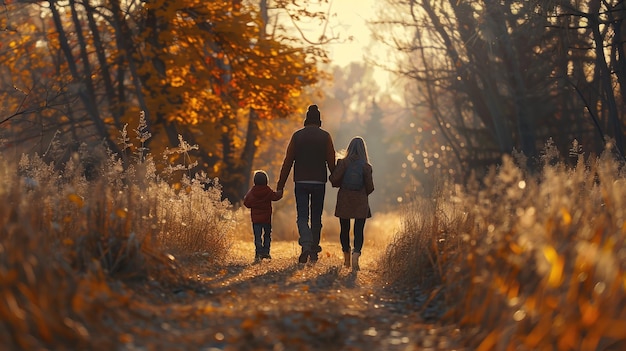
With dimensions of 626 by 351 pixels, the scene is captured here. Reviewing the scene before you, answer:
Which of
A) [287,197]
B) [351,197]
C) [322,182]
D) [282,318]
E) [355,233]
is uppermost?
[322,182]

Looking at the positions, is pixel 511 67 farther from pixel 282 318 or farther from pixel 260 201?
pixel 282 318

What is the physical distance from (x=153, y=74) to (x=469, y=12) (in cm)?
782

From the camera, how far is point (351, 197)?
404 inches

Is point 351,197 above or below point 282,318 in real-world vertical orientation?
above

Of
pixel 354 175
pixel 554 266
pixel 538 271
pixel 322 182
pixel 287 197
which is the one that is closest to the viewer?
pixel 554 266

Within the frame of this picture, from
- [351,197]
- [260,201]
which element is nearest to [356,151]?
[351,197]

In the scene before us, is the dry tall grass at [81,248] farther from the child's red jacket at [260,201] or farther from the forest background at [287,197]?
the child's red jacket at [260,201]

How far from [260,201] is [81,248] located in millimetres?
5202

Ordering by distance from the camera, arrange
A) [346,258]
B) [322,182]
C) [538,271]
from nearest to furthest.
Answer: [538,271], [346,258], [322,182]

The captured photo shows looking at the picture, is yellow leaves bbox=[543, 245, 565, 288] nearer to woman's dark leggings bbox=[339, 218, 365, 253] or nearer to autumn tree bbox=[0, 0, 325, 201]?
woman's dark leggings bbox=[339, 218, 365, 253]

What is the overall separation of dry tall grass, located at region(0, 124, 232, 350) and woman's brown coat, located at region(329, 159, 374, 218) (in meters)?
1.75

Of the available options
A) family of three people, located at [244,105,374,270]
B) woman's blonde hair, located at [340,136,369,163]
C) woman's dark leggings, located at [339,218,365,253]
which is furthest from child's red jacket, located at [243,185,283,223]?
woman's blonde hair, located at [340,136,369,163]

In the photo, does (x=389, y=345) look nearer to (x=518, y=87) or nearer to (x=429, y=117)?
(x=518, y=87)

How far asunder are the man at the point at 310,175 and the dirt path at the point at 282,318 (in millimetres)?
2259
